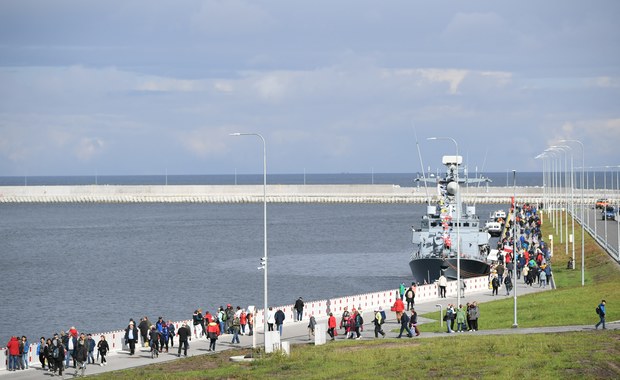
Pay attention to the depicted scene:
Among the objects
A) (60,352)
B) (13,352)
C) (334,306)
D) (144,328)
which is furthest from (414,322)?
(13,352)

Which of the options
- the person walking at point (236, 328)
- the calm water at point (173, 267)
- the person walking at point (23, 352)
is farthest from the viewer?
the calm water at point (173, 267)

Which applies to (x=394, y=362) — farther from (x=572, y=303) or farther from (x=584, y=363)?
(x=572, y=303)

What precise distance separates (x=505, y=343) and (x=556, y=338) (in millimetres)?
2075

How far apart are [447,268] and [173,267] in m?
39.8

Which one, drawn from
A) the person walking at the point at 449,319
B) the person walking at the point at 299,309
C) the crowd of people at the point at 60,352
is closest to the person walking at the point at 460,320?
the person walking at the point at 449,319

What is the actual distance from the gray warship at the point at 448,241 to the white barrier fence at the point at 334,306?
1069 centimetres

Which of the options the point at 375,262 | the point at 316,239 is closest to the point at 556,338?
the point at 375,262

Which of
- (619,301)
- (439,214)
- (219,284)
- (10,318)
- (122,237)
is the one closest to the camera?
(619,301)

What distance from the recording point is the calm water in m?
75.2

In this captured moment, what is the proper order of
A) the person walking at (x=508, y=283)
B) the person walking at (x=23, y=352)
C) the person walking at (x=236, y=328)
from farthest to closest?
1. the person walking at (x=508, y=283)
2. the person walking at (x=236, y=328)
3. the person walking at (x=23, y=352)

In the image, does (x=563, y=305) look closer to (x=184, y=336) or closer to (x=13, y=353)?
(x=184, y=336)

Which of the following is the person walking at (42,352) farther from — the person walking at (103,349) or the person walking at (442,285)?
the person walking at (442,285)

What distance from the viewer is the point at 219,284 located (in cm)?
8875

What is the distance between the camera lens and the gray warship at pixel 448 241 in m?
73.9
